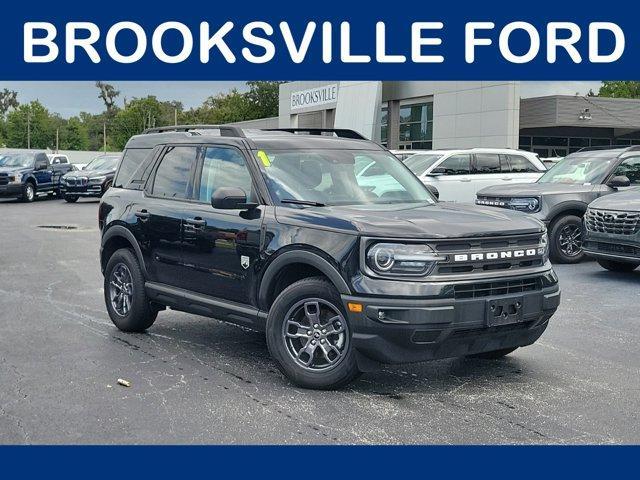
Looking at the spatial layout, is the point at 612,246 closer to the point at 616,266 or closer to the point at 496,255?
the point at 616,266

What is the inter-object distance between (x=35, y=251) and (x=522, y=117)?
32261mm

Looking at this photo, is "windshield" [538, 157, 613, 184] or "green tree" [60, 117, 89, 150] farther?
"green tree" [60, 117, 89, 150]

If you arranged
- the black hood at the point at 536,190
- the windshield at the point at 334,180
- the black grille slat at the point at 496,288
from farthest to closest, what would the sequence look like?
the black hood at the point at 536,190, the windshield at the point at 334,180, the black grille slat at the point at 496,288

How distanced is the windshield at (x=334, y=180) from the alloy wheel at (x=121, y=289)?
2.02m

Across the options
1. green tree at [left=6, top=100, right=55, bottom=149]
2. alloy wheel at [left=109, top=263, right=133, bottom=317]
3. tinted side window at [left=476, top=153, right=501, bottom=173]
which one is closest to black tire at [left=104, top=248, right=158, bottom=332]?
alloy wheel at [left=109, top=263, right=133, bottom=317]

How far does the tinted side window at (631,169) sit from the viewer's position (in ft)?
45.1

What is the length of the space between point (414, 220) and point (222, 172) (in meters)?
1.97

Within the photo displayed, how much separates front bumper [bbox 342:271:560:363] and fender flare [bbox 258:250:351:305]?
0.12 meters

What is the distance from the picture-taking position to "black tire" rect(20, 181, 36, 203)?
2905cm

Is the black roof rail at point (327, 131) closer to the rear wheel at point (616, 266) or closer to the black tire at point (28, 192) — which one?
the rear wheel at point (616, 266)

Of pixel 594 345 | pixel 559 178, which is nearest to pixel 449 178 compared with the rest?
pixel 559 178

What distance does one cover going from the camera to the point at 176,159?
7684mm

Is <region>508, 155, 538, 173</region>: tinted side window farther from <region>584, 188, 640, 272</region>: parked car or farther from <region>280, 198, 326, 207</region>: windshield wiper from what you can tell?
<region>280, 198, 326, 207</region>: windshield wiper

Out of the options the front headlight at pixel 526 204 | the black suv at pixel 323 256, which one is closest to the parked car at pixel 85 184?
the front headlight at pixel 526 204
